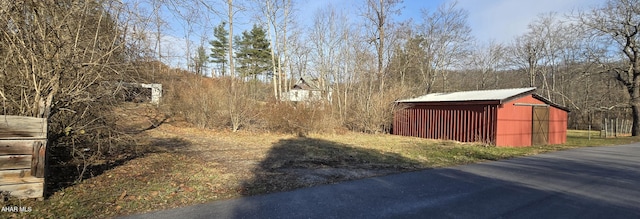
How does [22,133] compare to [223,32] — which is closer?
[22,133]

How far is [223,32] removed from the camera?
37.0 m

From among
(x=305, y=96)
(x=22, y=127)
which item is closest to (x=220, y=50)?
(x=305, y=96)

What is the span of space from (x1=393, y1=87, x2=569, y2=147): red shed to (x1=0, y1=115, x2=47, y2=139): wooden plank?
14610 millimetres

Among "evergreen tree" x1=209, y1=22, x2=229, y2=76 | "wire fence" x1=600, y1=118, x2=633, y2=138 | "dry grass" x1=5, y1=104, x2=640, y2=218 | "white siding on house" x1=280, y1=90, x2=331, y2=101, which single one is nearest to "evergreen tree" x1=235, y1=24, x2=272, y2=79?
"evergreen tree" x1=209, y1=22, x2=229, y2=76

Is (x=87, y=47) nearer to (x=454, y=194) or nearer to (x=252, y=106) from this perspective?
(x=454, y=194)

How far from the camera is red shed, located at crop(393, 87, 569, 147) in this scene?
45.9 ft

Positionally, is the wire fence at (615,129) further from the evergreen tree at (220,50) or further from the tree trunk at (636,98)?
the evergreen tree at (220,50)

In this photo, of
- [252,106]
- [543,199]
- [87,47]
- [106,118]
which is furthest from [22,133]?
[252,106]

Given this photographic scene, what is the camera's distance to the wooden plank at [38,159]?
4125mm

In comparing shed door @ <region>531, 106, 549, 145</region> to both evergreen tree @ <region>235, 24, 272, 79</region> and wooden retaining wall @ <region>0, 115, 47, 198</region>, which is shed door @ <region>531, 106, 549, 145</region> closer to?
wooden retaining wall @ <region>0, 115, 47, 198</region>

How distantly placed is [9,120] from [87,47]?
1440mm

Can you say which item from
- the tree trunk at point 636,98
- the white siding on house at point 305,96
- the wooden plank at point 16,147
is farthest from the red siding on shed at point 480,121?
the wooden plank at point 16,147

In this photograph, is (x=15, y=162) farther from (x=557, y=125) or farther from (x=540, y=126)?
(x=557, y=125)

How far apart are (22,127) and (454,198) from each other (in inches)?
240
